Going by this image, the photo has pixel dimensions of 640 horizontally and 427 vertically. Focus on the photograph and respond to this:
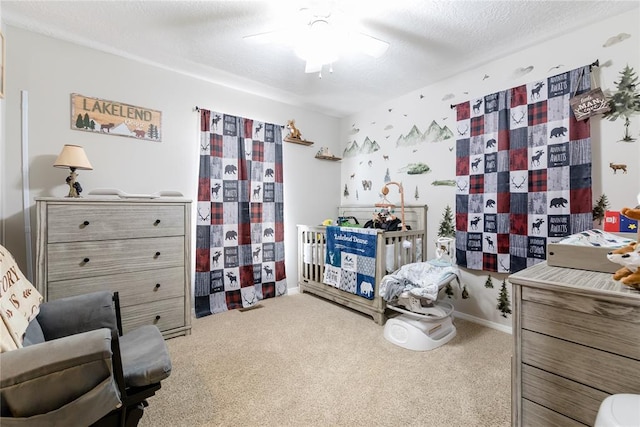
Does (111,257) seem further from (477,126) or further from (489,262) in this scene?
(477,126)

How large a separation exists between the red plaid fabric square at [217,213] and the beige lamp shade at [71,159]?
1083mm

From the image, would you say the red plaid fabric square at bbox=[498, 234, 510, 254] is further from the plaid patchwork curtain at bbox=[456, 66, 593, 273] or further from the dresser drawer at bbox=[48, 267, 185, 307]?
the dresser drawer at bbox=[48, 267, 185, 307]

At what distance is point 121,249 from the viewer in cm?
203

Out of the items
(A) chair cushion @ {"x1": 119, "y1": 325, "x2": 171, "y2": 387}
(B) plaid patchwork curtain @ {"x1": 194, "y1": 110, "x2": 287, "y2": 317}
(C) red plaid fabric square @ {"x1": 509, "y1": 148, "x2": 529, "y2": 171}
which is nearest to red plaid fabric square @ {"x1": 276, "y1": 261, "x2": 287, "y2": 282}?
(B) plaid patchwork curtain @ {"x1": 194, "y1": 110, "x2": 287, "y2": 317}

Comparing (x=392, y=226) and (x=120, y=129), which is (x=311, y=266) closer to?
(x=392, y=226)

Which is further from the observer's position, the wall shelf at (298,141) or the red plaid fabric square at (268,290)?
the wall shelf at (298,141)

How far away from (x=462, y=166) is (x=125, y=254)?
2961 millimetres

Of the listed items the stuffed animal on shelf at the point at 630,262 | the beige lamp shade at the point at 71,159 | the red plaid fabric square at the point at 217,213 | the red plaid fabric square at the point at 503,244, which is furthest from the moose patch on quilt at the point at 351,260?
the beige lamp shade at the point at 71,159

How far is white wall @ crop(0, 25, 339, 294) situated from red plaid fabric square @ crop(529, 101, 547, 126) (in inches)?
99.3

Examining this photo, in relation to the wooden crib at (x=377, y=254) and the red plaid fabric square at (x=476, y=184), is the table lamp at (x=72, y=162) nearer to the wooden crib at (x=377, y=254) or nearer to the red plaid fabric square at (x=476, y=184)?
the wooden crib at (x=377, y=254)

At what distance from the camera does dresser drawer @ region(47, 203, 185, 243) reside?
5.94ft

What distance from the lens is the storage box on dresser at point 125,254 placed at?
1789 mm

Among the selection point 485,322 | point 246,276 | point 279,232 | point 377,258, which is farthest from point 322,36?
point 485,322

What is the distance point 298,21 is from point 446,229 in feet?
7.42
